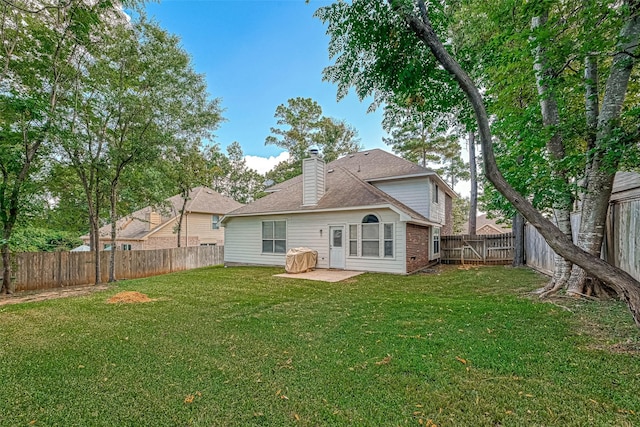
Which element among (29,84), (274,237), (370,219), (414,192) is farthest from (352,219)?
(29,84)

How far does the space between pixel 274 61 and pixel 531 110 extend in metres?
11.3

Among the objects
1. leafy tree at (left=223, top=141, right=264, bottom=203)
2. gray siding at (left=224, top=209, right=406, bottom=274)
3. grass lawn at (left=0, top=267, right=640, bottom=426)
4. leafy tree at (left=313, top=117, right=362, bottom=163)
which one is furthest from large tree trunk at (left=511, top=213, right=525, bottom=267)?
leafy tree at (left=223, top=141, right=264, bottom=203)

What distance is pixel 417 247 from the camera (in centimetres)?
1146

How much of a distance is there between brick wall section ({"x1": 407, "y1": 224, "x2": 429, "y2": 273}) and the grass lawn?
469 cm

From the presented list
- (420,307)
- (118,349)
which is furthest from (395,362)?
(118,349)

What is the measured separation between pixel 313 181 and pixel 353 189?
1.72 metres

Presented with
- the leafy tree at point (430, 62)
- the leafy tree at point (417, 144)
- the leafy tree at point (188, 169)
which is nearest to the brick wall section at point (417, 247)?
the leafy tree at point (430, 62)

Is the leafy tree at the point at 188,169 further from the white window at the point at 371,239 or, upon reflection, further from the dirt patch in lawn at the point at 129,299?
the white window at the point at 371,239

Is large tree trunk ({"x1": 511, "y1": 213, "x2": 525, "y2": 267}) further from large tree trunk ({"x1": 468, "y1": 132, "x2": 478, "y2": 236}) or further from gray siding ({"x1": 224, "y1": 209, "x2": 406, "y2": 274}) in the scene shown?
gray siding ({"x1": 224, "y1": 209, "x2": 406, "y2": 274})

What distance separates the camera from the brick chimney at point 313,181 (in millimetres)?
12508

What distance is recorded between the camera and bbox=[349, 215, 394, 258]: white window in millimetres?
10716

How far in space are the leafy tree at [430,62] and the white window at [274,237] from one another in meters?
8.09

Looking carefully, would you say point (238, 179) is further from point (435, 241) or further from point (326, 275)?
point (326, 275)

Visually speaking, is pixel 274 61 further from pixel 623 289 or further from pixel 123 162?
pixel 623 289
